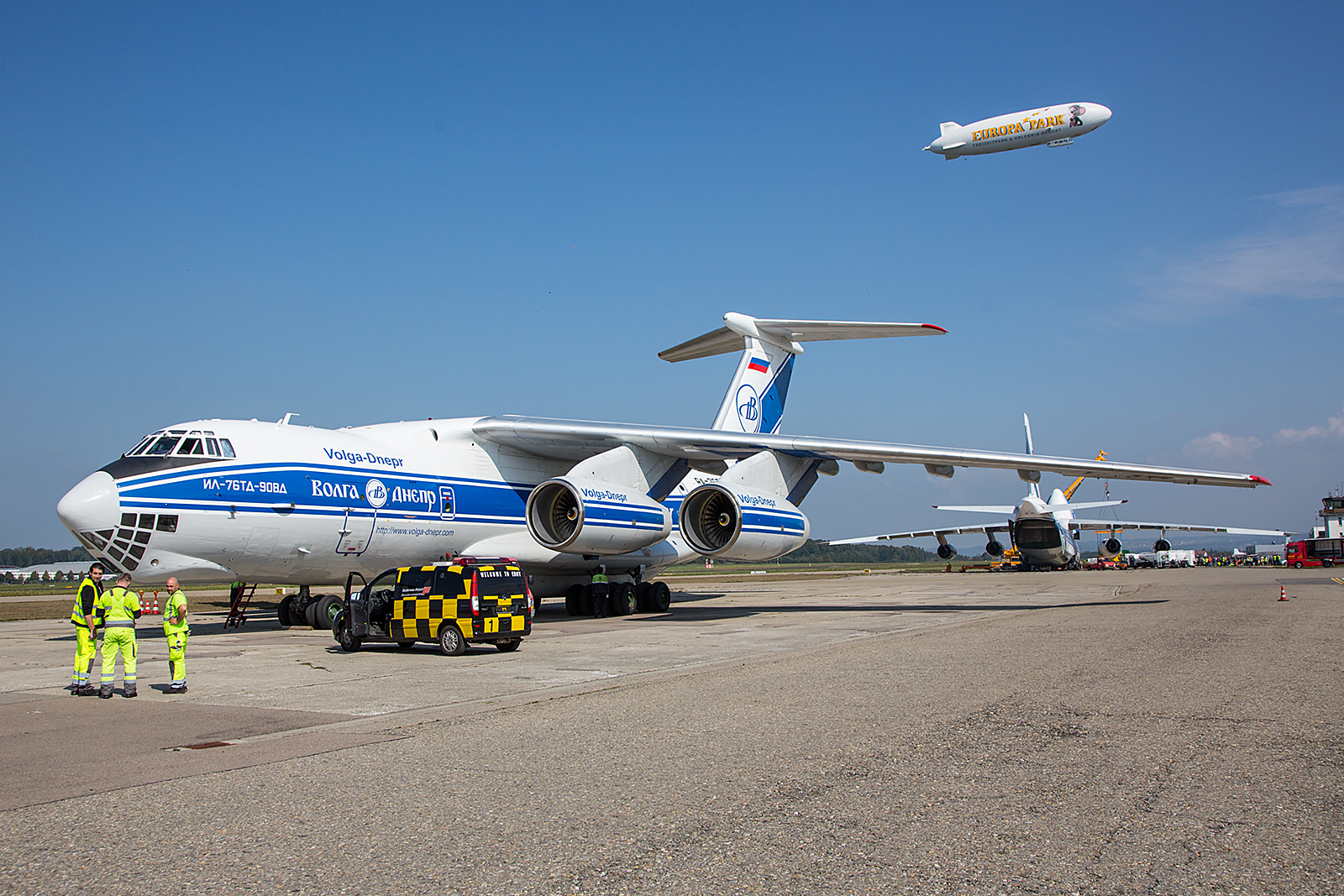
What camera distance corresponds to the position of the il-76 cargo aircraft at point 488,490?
13.8 m

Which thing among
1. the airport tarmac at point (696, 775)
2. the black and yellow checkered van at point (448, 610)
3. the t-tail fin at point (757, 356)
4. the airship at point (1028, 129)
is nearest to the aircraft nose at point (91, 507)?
the airport tarmac at point (696, 775)

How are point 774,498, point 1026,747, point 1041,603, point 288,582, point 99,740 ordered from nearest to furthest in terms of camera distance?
point 1026,747, point 99,740, point 288,582, point 774,498, point 1041,603

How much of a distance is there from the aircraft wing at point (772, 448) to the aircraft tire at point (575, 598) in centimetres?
288

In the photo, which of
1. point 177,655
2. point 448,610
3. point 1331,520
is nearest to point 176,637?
point 177,655

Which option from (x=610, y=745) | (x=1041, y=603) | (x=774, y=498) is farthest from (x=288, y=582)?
(x=1041, y=603)

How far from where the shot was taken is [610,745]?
20.1ft

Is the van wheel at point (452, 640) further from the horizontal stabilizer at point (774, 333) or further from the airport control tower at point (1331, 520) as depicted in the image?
the airport control tower at point (1331, 520)

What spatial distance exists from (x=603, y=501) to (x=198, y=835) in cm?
1317

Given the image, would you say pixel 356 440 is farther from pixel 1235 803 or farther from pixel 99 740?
pixel 1235 803

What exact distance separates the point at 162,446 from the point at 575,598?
28.2 ft

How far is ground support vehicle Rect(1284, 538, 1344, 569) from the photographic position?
5053 centimetres

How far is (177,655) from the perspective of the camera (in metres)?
8.83

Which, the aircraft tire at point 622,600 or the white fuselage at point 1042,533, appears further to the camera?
the white fuselage at point 1042,533

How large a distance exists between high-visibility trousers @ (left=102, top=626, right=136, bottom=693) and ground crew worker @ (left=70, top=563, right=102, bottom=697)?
0.64 ft
